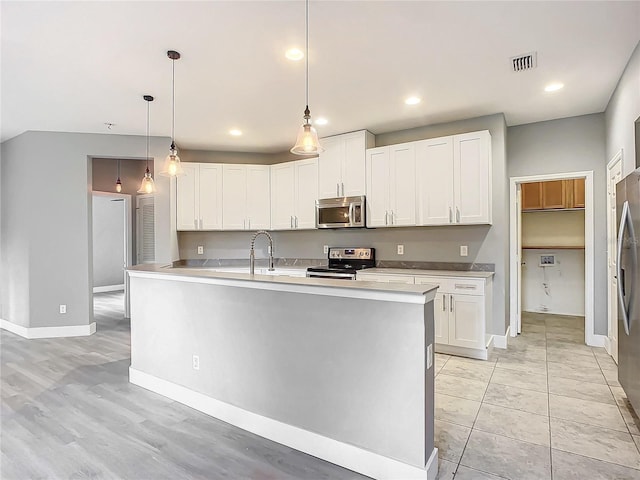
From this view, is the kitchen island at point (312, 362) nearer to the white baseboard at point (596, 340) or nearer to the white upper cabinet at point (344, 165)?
the white upper cabinet at point (344, 165)

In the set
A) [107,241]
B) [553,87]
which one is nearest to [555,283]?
[553,87]

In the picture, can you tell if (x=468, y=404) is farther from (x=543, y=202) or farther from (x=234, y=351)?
(x=543, y=202)

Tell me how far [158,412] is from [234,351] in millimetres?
810

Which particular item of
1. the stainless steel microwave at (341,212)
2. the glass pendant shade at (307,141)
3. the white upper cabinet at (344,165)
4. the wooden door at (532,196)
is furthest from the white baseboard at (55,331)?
the wooden door at (532,196)

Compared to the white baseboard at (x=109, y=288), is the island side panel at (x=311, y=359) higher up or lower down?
higher up

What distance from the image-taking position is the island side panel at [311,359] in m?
1.81

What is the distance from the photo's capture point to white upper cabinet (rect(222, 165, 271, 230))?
5430 millimetres

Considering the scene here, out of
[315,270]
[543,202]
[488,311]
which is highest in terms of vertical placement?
[543,202]

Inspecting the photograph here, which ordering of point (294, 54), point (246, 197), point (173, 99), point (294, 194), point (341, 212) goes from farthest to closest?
1. point (246, 197)
2. point (294, 194)
3. point (341, 212)
4. point (173, 99)
5. point (294, 54)

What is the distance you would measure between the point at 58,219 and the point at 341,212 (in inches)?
150

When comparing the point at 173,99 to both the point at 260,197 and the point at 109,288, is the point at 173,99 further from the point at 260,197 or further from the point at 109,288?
the point at 109,288

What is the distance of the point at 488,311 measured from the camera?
3.96m

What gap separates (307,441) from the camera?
2.11 meters

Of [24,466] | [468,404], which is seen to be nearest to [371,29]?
[468,404]
